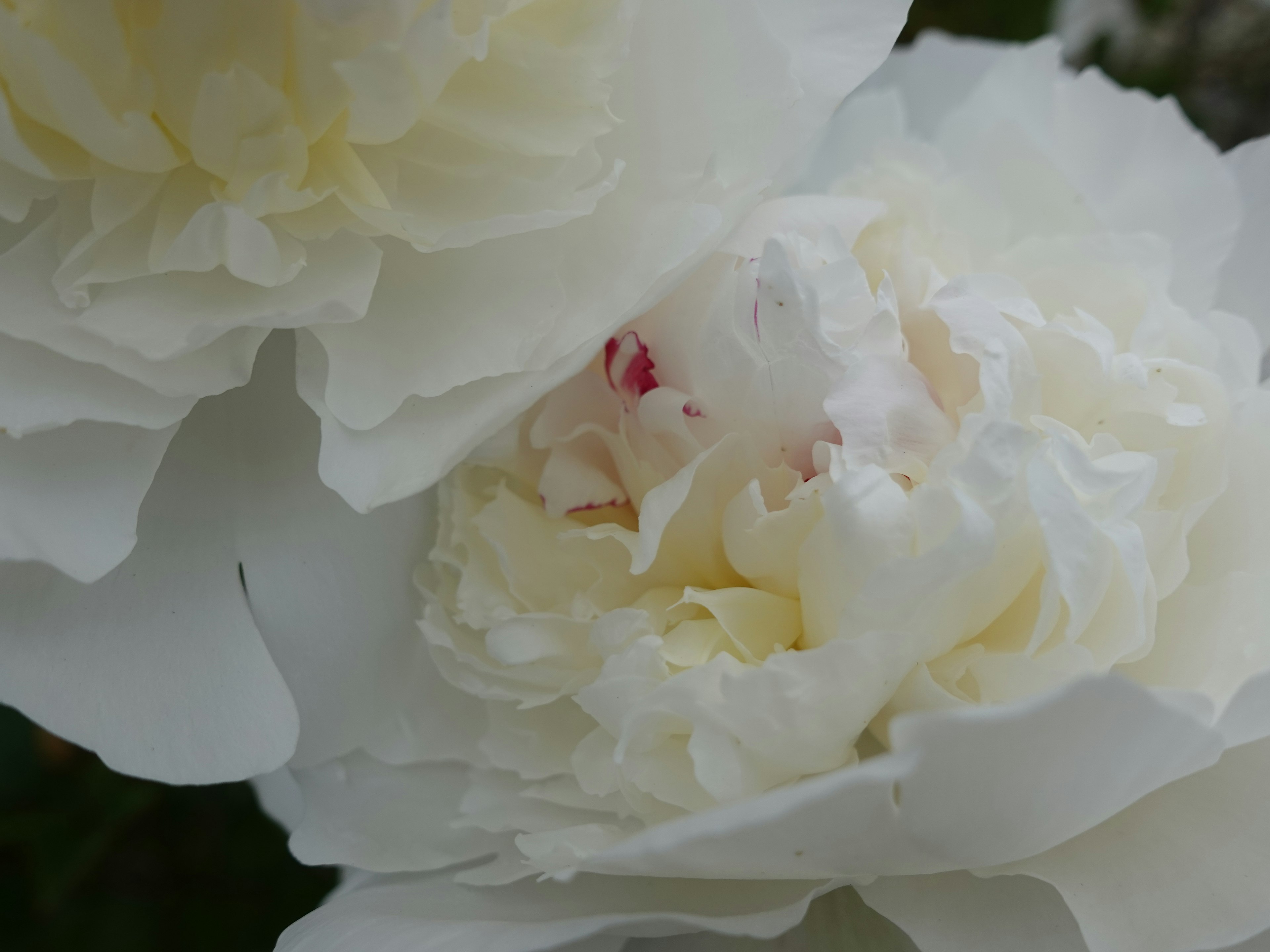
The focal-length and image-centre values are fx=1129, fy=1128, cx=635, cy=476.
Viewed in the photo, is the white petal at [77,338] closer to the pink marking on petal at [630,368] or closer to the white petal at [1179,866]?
the pink marking on petal at [630,368]

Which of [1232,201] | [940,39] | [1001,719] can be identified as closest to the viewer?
[1001,719]

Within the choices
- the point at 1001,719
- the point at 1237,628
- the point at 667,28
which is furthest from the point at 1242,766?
the point at 667,28

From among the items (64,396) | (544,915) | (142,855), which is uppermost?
(64,396)

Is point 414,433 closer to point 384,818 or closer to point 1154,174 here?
point 384,818

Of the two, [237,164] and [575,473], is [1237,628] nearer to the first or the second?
[575,473]

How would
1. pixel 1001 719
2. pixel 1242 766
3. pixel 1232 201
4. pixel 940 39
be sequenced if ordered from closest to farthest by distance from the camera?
pixel 1001 719 < pixel 1242 766 < pixel 1232 201 < pixel 940 39

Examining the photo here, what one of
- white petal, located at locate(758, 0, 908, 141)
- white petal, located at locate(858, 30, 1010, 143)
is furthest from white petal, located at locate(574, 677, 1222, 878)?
white petal, located at locate(858, 30, 1010, 143)

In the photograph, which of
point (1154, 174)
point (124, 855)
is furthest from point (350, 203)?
point (124, 855)
